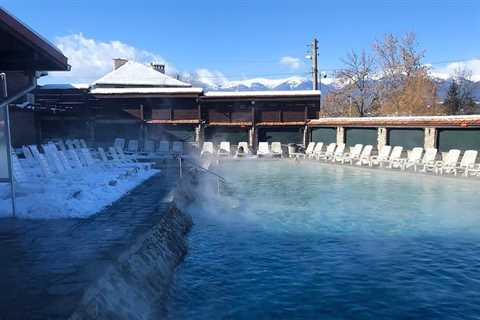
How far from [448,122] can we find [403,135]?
2981 mm

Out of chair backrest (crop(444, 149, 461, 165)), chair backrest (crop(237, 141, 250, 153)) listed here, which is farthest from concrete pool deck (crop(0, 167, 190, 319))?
chair backrest (crop(237, 141, 250, 153))

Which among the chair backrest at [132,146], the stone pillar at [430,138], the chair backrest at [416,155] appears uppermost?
the stone pillar at [430,138]

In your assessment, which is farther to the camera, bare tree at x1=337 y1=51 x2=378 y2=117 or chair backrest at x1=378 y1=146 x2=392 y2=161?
bare tree at x1=337 y1=51 x2=378 y2=117

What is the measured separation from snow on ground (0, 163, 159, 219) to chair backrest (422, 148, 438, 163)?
10.8 m

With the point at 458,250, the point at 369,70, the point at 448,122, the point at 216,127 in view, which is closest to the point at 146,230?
the point at 458,250

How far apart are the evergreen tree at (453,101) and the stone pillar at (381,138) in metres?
20.1

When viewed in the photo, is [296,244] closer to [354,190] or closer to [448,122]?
[354,190]

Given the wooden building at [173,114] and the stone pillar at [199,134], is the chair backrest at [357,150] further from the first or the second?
the stone pillar at [199,134]

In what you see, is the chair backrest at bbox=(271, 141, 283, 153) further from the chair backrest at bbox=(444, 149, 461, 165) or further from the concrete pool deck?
the concrete pool deck

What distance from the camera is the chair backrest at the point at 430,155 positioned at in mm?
16297

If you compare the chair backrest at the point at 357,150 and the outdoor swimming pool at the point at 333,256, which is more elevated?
the chair backrest at the point at 357,150

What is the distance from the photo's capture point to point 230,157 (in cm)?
2311

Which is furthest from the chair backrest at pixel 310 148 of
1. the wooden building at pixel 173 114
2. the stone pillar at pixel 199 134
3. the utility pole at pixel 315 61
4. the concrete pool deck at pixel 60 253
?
the concrete pool deck at pixel 60 253

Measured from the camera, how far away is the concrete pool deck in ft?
13.2
